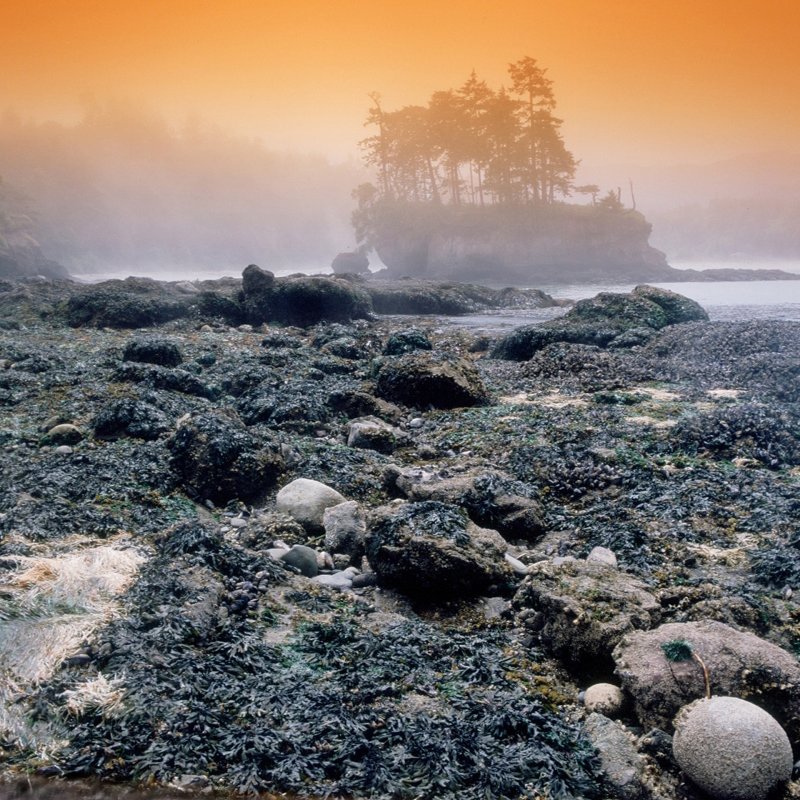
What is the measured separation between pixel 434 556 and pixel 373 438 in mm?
3754

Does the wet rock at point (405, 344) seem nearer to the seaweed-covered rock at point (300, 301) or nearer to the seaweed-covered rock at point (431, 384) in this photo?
the seaweed-covered rock at point (431, 384)

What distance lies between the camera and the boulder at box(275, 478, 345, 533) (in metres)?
5.49

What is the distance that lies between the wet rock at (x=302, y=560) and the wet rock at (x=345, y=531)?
0.31 meters

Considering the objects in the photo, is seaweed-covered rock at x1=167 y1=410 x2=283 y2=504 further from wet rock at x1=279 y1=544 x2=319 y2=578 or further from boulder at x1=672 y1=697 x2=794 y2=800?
boulder at x1=672 y1=697 x2=794 y2=800

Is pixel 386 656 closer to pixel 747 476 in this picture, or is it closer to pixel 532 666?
pixel 532 666

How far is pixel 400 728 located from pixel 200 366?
1100cm

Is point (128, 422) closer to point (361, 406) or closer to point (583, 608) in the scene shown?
point (361, 406)

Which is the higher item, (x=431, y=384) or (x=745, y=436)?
(x=431, y=384)

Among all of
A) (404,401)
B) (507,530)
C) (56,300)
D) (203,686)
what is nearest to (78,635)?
(203,686)

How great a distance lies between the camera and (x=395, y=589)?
175 inches

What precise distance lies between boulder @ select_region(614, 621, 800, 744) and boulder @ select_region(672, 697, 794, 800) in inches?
→ 9.4

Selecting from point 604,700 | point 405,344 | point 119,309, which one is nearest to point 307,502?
point 604,700

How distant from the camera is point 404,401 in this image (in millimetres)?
10000

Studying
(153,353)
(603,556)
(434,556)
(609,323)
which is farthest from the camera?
(609,323)
